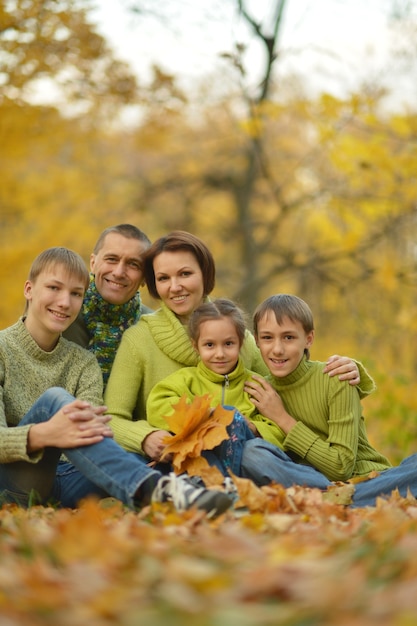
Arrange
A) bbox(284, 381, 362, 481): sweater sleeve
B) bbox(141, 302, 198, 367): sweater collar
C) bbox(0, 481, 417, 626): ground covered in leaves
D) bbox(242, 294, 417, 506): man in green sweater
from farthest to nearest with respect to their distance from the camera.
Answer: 1. bbox(141, 302, 198, 367): sweater collar
2. bbox(284, 381, 362, 481): sweater sleeve
3. bbox(242, 294, 417, 506): man in green sweater
4. bbox(0, 481, 417, 626): ground covered in leaves

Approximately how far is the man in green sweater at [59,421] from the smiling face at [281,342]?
2.69 ft

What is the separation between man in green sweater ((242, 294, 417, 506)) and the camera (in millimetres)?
3537

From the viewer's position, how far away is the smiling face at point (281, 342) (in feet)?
12.3

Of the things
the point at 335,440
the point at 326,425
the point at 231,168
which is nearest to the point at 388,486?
the point at 335,440

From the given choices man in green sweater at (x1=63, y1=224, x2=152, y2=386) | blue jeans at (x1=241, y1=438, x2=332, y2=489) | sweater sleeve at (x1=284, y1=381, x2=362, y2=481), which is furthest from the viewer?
man in green sweater at (x1=63, y1=224, x2=152, y2=386)

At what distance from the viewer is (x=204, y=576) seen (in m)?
1.61

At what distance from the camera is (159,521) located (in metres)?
2.62

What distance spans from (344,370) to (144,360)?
102 centimetres

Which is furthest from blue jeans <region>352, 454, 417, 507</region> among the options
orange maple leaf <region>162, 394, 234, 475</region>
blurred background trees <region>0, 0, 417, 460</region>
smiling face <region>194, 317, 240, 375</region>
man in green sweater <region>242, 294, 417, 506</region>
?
blurred background trees <region>0, 0, 417, 460</region>

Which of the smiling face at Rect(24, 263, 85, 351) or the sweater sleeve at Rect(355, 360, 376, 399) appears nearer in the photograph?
the smiling face at Rect(24, 263, 85, 351)

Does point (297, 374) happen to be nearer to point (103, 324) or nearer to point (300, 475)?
point (300, 475)

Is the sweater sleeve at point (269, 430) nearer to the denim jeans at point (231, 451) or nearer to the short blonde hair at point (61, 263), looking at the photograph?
the denim jeans at point (231, 451)

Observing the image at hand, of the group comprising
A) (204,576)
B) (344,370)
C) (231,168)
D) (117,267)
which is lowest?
(204,576)

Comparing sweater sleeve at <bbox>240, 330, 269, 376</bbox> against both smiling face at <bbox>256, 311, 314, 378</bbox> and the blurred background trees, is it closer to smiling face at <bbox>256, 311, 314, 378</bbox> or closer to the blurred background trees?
smiling face at <bbox>256, 311, 314, 378</bbox>
